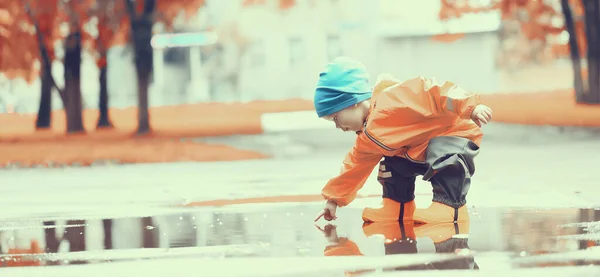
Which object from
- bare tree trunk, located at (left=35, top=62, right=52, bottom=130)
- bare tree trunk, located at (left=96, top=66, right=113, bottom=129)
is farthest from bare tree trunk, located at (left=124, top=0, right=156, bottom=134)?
bare tree trunk, located at (left=35, top=62, right=52, bottom=130)

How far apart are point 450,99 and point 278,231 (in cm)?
126

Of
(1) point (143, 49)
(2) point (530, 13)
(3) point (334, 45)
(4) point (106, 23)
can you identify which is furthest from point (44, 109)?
(3) point (334, 45)

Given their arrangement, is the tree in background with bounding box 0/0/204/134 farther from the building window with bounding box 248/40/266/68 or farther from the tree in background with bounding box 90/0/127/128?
the building window with bounding box 248/40/266/68

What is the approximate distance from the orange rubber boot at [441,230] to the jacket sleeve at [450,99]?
0.62 m

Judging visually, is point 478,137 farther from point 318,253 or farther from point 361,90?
point 318,253

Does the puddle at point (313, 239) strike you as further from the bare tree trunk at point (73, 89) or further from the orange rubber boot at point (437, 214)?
the bare tree trunk at point (73, 89)

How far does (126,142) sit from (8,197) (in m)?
10.7

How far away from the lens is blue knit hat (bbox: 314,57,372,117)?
6.74 meters

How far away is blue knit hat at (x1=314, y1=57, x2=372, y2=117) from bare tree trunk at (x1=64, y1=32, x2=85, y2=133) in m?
20.2

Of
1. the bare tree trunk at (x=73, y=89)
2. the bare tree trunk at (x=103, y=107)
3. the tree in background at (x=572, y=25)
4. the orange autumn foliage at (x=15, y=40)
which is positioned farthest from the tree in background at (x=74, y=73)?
the tree in background at (x=572, y=25)

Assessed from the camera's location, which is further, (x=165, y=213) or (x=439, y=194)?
(x=165, y=213)

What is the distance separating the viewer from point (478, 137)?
6906 millimetres

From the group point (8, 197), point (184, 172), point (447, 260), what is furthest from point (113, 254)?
point (184, 172)

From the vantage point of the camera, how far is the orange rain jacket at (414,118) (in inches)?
259
